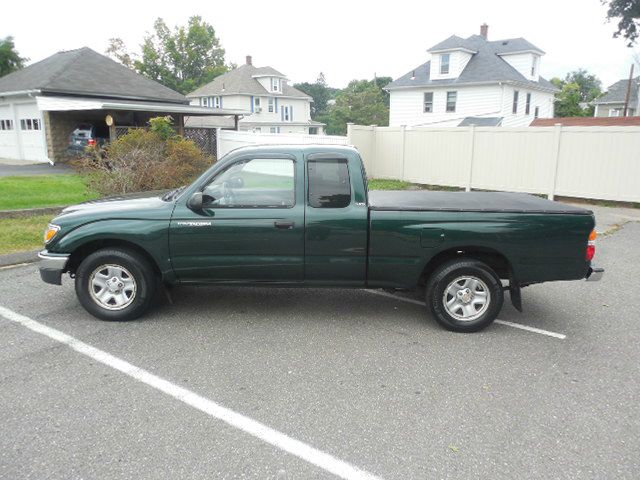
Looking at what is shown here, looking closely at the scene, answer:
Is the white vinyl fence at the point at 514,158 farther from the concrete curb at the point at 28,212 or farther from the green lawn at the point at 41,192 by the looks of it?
the concrete curb at the point at 28,212

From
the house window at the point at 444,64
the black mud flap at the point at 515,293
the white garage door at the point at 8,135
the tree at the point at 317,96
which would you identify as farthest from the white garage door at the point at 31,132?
the tree at the point at 317,96

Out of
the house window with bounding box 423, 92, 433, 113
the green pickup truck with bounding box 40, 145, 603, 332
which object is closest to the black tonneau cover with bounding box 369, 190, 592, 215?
the green pickup truck with bounding box 40, 145, 603, 332

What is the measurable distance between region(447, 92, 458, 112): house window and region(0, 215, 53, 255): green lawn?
2976 cm

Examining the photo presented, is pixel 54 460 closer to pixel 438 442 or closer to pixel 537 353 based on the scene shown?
pixel 438 442

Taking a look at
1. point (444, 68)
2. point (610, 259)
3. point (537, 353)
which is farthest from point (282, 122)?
point (537, 353)

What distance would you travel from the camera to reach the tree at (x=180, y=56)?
55.8 meters

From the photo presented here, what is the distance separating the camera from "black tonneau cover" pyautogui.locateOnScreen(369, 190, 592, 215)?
16.3ft

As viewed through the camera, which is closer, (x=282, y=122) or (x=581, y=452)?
(x=581, y=452)

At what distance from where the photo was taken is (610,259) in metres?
8.18

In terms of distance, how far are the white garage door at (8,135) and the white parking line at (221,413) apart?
2385cm

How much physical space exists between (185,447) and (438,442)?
1598mm

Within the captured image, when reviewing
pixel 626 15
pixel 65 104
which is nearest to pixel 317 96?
pixel 626 15

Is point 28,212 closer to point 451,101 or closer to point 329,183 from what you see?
point 329,183

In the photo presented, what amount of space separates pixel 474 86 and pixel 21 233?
A: 30586 millimetres
